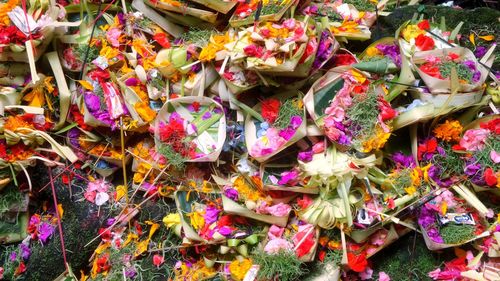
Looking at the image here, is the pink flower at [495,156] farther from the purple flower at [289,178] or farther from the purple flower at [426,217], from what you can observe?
the purple flower at [289,178]

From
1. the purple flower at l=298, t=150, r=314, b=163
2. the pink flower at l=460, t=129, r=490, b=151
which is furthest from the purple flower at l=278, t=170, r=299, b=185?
the pink flower at l=460, t=129, r=490, b=151

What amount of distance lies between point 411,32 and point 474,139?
1.15ft

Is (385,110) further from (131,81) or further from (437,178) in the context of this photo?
(131,81)

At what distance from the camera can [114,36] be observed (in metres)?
1.60

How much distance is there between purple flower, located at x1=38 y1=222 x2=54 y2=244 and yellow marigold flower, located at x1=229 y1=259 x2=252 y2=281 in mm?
586

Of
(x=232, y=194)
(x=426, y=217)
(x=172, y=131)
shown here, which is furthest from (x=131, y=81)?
(x=426, y=217)

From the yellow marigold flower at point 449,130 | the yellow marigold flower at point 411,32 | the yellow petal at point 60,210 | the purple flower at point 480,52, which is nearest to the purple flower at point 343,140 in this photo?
the yellow marigold flower at point 449,130

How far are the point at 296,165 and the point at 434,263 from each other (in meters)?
0.48

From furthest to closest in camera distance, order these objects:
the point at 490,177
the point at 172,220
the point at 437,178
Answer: the point at 172,220 < the point at 437,178 < the point at 490,177

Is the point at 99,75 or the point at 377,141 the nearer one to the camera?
the point at 377,141

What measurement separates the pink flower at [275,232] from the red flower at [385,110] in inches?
16.2

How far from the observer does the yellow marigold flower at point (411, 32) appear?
150 centimetres

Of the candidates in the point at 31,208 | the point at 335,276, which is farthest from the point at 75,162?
the point at 335,276

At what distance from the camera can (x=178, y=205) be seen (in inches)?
59.8
